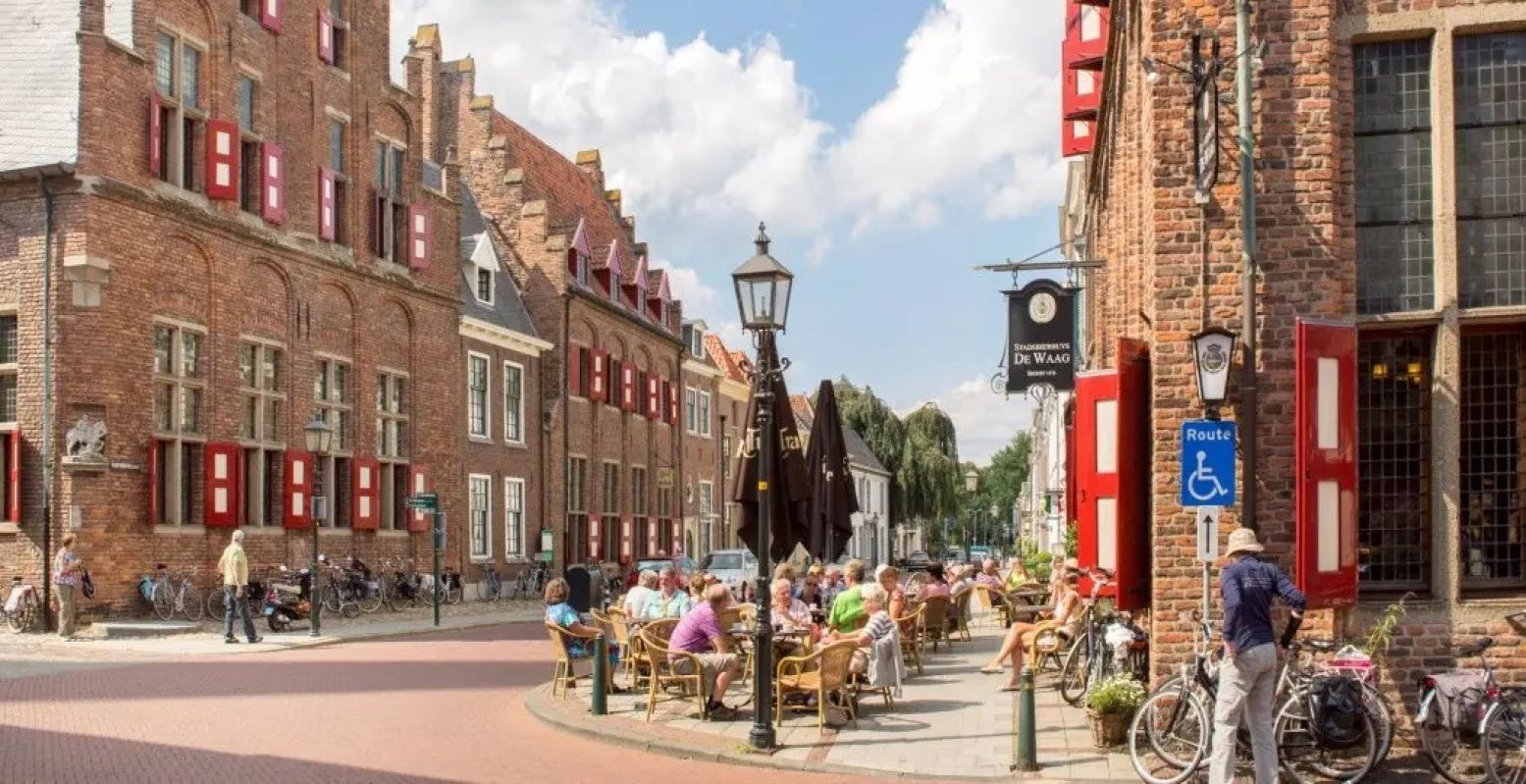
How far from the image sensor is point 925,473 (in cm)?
6488

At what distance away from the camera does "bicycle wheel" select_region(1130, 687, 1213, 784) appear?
1023cm

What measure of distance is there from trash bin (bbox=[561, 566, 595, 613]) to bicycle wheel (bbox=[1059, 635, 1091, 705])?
35.9ft

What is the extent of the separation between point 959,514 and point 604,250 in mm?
25718

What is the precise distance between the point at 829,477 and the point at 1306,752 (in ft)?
33.4

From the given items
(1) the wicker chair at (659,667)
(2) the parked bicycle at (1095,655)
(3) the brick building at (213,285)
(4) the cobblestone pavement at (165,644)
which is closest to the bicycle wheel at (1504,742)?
(2) the parked bicycle at (1095,655)

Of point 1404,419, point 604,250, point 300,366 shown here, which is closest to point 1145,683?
point 1404,419

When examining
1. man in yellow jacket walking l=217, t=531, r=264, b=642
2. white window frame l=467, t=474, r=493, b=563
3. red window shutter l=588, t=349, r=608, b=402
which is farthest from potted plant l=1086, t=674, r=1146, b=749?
red window shutter l=588, t=349, r=608, b=402

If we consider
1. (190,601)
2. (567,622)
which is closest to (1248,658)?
(567,622)

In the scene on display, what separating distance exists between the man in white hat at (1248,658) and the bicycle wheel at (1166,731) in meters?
0.72

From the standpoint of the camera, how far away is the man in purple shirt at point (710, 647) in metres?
13.3

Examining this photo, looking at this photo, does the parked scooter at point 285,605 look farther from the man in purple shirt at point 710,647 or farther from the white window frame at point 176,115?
the man in purple shirt at point 710,647

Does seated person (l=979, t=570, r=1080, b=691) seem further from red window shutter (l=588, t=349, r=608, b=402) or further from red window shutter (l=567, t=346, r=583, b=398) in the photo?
red window shutter (l=588, t=349, r=608, b=402)

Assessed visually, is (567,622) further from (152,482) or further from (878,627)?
(152,482)

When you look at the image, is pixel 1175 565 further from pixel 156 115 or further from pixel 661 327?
pixel 661 327
